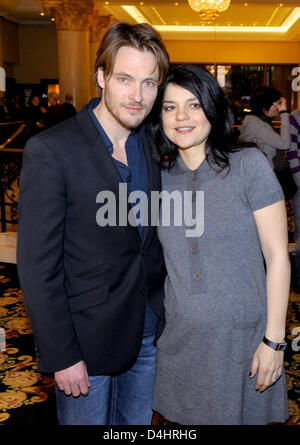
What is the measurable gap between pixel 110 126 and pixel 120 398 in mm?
1095

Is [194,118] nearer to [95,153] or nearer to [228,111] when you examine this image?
[228,111]

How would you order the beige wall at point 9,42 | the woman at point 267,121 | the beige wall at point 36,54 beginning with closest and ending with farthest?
the woman at point 267,121 < the beige wall at point 9,42 < the beige wall at point 36,54

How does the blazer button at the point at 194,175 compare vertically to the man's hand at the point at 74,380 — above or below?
above

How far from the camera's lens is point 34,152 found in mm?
1576

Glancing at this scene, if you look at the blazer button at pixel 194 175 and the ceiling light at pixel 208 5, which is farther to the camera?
the ceiling light at pixel 208 5

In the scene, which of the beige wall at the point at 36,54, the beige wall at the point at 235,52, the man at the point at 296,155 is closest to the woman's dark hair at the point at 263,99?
the man at the point at 296,155

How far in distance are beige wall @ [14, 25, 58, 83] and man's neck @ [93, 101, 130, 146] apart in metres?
19.0

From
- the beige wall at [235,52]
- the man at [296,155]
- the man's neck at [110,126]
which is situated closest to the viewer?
the man's neck at [110,126]

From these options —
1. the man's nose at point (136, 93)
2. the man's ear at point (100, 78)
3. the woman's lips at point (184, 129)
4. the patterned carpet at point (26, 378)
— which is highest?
the man's ear at point (100, 78)

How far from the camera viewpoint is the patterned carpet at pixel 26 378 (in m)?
2.94

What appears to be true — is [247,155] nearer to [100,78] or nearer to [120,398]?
[100,78]

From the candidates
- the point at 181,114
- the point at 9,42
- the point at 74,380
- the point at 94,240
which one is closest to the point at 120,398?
the point at 74,380

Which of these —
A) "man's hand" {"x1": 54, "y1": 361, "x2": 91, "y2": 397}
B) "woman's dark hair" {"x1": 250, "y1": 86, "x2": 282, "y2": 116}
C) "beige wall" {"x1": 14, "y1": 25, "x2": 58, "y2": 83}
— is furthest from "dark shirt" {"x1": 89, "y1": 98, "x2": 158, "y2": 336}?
"beige wall" {"x1": 14, "y1": 25, "x2": 58, "y2": 83}

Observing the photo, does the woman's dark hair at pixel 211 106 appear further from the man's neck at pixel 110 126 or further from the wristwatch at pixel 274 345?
the wristwatch at pixel 274 345
